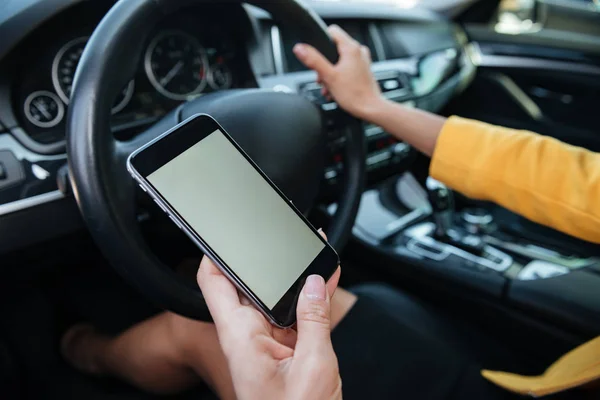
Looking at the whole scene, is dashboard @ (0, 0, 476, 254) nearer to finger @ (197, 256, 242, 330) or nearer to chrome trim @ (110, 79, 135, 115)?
chrome trim @ (110, 79, 135, 115)

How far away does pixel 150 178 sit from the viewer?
517mm

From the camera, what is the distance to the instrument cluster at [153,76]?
2.43 feet

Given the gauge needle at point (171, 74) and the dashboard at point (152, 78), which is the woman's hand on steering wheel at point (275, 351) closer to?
the dashboard at point (152, 78)

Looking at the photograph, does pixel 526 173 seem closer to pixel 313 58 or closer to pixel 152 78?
pixel 313 58

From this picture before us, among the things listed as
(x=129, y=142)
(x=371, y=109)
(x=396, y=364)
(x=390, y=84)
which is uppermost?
(x=129, y=142)

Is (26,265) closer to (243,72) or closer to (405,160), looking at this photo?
(243,72)

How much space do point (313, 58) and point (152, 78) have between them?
259 mm

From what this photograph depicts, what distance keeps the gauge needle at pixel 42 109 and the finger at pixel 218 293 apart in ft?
1.25

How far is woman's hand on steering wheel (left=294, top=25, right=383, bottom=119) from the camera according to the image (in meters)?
0.82

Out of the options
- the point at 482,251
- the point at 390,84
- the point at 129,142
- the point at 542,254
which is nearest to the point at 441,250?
the point at 482,251

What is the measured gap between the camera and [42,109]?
29.3 inches

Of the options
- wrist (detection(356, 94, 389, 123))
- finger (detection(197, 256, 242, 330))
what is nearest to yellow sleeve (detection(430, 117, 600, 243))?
wrist (detection(356, 94, 389, 123))

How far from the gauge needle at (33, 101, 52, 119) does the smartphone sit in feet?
0.97

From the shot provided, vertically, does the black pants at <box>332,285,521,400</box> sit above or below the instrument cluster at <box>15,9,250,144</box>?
below
